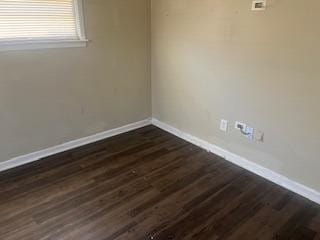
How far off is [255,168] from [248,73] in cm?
89

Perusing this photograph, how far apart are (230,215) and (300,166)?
0.75 m

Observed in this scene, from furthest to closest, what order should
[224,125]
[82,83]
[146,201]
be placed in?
1. [82,83]
2. [224,125]
3. [146,201]

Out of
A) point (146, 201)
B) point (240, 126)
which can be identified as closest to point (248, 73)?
point (240, 126)

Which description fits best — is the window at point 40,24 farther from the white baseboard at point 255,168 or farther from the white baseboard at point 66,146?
the white baseboard at point 255,168

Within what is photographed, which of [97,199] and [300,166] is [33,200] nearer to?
[97,199]

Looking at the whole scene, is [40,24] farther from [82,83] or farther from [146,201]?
[146,201]

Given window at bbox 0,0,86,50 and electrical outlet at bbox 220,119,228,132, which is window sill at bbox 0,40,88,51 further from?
electrical outlet at bbox 220,119,228,132

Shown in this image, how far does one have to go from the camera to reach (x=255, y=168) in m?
2.50

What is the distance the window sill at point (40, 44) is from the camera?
7.43ft

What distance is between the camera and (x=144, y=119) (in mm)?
3555

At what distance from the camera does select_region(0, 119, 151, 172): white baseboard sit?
101 inches

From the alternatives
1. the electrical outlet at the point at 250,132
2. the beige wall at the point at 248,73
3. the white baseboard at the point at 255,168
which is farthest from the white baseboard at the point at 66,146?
the electrical outlet at the point at 250,132

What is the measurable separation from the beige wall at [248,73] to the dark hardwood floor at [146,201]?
0.33m

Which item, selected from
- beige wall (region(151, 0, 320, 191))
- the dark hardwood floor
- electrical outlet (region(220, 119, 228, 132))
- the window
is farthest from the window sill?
electrical outlet (region(220, 119, 228, 132))
